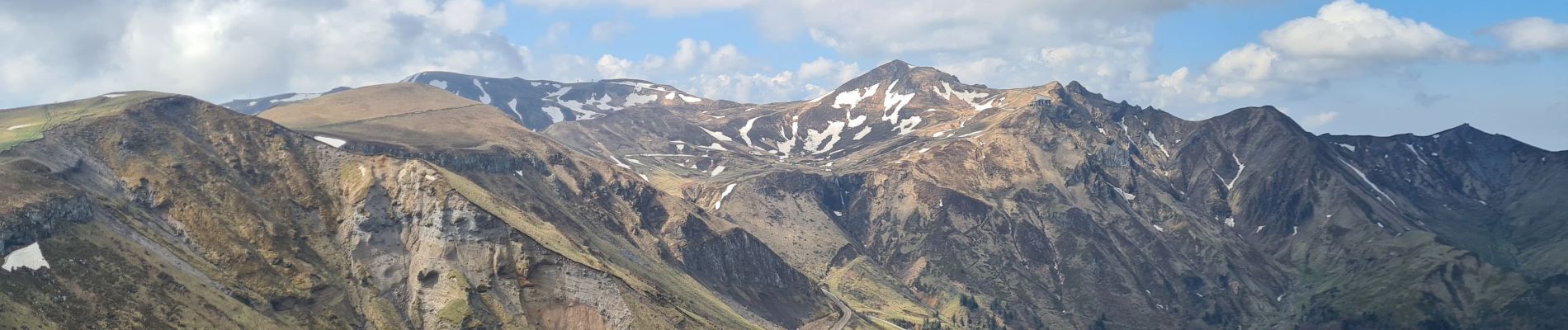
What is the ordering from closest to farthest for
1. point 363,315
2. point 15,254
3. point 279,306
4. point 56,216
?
point 15,254
point 56,216
point 279,306
point 363,315

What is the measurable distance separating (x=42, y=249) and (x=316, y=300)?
44.0 m

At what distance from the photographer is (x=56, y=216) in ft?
555

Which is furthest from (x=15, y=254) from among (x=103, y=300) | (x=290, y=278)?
(x=290, y=278)

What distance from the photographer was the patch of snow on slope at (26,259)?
15375 centimetres

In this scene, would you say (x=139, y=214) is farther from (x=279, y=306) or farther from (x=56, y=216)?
(x=279, y=306)

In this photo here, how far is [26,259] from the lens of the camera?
6166 inches

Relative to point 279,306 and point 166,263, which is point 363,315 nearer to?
point 279,306

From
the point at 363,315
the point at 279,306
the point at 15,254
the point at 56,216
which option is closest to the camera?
the point at 15,254

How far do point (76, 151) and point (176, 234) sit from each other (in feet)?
102

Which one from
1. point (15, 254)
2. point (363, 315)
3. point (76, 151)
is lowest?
point (363, 315)

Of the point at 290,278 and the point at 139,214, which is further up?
the point at 139,214

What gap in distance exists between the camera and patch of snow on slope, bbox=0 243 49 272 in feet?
504

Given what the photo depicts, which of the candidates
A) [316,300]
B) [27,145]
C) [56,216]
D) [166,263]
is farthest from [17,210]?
[316,300]

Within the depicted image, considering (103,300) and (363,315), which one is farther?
(363,315)
